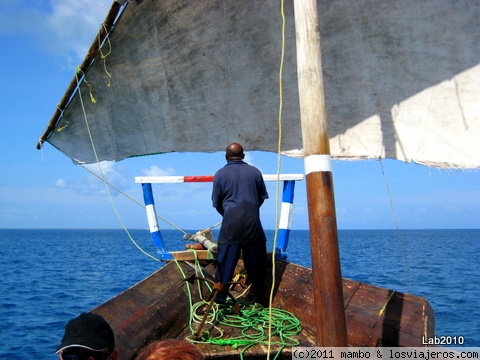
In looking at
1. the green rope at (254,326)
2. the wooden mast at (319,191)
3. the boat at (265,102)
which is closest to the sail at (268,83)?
the boat at (265,102)

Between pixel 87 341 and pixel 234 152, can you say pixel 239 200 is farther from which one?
pixel 87 341

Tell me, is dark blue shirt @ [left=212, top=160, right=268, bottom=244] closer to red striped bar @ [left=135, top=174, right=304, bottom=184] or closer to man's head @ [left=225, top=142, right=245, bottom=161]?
man's head @ [left=225, top=142, right=245, bottom=161]

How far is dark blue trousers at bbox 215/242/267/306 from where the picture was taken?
5.36m

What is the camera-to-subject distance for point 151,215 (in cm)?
672

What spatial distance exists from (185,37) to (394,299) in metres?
4.30

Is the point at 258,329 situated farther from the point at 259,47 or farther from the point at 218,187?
the point at 259,47

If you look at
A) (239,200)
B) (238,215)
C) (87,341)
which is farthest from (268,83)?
(87,341)

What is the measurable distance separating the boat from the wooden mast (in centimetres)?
98

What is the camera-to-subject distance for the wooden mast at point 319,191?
3.12 metres

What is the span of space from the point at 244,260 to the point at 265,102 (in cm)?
213

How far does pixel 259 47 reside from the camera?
19.6ft

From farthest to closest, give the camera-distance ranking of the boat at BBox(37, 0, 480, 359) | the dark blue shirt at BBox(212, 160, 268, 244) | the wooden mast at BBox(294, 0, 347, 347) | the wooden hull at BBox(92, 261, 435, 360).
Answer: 1. the dark blue shirt at BBox(212, 160, 268, 244)
2. the boat at BBox(37, 0, 480, 359)
3. the wooden hull at BBox(92, 261, 435, 360)
4. the wooden mast at BBox(294, 0, 347, 347)

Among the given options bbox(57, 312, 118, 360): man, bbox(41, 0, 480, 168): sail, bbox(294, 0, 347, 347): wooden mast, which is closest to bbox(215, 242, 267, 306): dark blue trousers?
bbox(41, 0, 480, 168): sail

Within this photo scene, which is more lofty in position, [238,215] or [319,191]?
[319,191]
